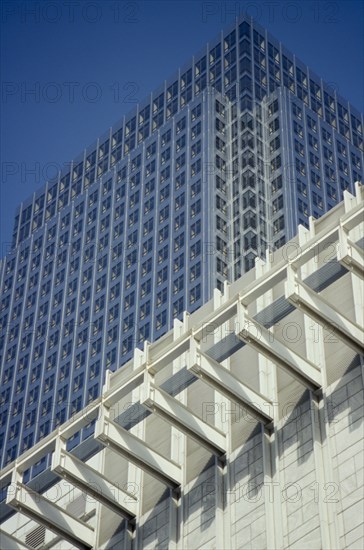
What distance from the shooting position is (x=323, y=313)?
30.4 metres

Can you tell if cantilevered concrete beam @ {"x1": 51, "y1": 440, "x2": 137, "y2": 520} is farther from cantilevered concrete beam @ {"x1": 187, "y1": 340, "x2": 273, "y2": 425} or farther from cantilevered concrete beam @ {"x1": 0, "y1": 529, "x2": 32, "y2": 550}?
cantilevered concrete beam @ {"x1": 187, "y1": 340, "x2": 273, "y2": 425}

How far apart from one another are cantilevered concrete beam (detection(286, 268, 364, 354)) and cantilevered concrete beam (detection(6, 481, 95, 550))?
10.7 metres

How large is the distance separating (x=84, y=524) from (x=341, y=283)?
37.5 feet

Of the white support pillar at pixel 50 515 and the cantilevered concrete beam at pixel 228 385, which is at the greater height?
the cantilevered concrete beam at pixel 228 385

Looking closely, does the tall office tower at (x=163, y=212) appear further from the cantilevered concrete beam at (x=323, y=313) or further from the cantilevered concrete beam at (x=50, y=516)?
the cantilevered concrete beam at (x=323, y=313)

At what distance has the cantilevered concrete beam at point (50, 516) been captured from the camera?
34.5 m

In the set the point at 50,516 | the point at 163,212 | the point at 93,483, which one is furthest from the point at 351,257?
the point at 163,212

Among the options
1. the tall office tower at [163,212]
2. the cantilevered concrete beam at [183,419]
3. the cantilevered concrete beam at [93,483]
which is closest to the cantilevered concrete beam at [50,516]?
the cantilevered concrete beam at [93,483]

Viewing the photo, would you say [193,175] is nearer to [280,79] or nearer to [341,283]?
[280,79]

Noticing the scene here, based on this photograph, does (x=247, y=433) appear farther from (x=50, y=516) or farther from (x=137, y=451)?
(x=50, y=516)

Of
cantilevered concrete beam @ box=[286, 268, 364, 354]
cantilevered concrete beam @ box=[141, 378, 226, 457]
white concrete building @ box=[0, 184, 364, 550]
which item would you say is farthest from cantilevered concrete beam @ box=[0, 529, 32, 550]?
cantilevered concrete beam @ box=[286, 268, 364, 354]

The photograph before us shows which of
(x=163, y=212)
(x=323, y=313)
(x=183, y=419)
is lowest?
(x=183, y=419)

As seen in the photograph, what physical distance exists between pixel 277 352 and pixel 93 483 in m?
7.46

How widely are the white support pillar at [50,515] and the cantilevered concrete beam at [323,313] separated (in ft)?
35.0
